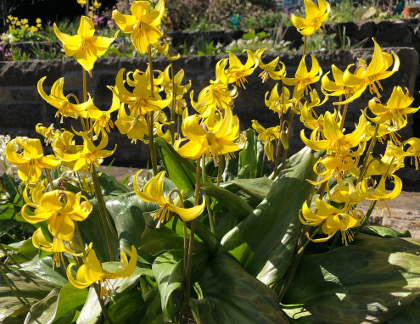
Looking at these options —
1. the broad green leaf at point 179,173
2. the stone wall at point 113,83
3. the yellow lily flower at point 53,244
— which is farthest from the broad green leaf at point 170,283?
the stone wall at point 113,83

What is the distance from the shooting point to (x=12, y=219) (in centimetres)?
251

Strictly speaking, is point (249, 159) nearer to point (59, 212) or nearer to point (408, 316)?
point (408, 316)

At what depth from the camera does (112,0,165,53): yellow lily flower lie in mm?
1270

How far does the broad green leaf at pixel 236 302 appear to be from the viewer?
134cm

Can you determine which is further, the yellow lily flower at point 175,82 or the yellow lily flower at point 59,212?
the yellow lily flower at point 175,82

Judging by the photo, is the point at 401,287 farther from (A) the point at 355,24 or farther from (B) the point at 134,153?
(A) the point at 355,24

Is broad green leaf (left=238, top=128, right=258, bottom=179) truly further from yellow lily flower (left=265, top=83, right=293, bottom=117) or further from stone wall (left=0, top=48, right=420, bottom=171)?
stone wall (left=0, top=48, right=420, bottom=171)

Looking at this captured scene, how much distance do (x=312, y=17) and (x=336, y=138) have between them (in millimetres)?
537

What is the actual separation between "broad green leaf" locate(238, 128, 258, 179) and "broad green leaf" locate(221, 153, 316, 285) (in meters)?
0.46

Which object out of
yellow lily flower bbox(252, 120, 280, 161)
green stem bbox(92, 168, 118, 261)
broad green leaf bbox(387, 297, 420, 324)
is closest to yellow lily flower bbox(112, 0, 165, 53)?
green stem bbox(92, 168, 118, 261)

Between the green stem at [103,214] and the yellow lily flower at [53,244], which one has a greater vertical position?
the yellow lily flower at [53,244]

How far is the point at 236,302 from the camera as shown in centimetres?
138

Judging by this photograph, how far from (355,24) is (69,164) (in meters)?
5.59

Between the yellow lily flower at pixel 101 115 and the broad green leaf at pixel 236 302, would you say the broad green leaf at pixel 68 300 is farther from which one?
the yellow lily flower at pixel 101 115
